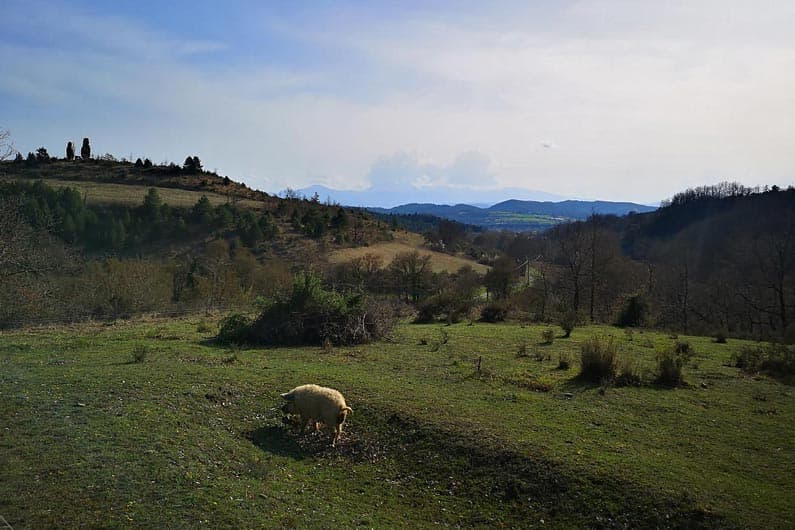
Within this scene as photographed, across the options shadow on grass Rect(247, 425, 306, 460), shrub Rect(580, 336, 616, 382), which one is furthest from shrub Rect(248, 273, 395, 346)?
shadow on grass Rect(247, 425, 306, 460)

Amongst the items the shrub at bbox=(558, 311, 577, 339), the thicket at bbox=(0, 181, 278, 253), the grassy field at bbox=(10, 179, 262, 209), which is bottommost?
the shrub at bbox=(558, 311, 577, 339)

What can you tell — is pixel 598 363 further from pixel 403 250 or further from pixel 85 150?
pixel 85 150

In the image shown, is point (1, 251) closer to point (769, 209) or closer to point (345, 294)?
point (345, 294)

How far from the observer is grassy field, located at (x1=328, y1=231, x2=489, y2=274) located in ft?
208

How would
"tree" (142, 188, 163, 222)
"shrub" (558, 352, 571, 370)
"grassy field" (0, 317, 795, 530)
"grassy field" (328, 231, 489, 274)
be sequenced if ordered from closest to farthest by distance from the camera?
1. "grassy field" (0, 317, 795, 530)
2. "shrub" (558, 352, 571, 370)
3. "grassy field" (328, 231, 489, 274)
4. "tree" (142, 188, 163, 222)

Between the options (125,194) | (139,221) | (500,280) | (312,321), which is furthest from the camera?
(125,194)

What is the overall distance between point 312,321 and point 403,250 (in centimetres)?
5075

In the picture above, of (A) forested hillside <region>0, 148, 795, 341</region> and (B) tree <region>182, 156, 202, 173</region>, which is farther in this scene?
(B) tree <region>182, 156, 202, 173</region>

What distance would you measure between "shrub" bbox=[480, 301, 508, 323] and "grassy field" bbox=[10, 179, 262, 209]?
170 ft

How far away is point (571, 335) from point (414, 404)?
50.9 ft

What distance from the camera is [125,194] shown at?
69938 mm

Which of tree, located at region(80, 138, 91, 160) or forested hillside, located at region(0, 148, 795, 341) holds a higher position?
tree, located at region(80, 138, 91, 160)

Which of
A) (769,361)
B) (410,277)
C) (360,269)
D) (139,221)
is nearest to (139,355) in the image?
(769,361)

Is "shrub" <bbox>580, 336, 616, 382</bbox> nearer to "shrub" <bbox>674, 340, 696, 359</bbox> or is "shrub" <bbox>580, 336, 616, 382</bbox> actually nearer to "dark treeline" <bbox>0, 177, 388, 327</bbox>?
"shrub" <bbox>674, 340, 696, 359</bbox>
